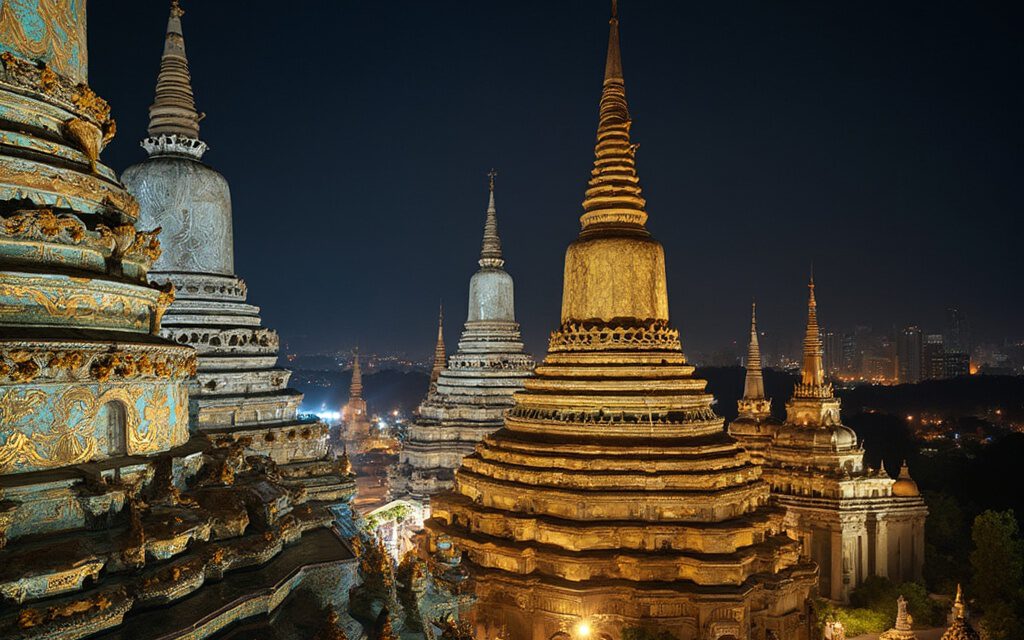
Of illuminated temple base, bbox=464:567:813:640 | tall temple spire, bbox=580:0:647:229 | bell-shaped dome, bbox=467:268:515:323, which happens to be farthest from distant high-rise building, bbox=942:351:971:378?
illuminated temple base, bbox=464:567:813:640

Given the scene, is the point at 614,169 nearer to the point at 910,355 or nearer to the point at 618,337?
the point at 618,337

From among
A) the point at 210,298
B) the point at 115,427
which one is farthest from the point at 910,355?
the point at 115,427

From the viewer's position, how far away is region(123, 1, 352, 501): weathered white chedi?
50.5ft

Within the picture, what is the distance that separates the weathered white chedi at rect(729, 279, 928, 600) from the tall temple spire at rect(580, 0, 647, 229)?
31.8 feet

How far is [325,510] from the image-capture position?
9320 millimetres

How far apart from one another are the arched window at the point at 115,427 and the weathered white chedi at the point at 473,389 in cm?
2103

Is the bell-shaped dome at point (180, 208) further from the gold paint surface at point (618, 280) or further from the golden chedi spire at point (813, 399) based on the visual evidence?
the golden chedi spire at point (813, 399)

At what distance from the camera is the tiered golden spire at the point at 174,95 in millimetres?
16141

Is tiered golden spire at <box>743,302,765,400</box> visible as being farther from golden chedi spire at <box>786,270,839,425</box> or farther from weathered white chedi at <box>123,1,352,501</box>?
weathered white chedi at <box>123,1,352,501</box>

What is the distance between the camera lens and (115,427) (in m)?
7.21

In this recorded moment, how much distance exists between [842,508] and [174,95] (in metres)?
22.1

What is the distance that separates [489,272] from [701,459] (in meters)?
19.0

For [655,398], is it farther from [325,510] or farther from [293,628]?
[293,628]

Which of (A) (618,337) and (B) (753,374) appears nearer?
(A) (618,337)
